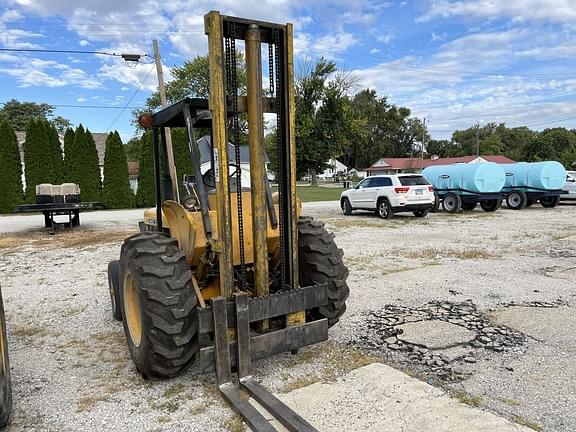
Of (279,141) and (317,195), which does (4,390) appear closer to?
(279,141)

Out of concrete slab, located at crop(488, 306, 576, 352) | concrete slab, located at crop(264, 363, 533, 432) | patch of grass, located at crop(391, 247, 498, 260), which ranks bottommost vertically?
concrete slab, located at crop(488, 306, 576, 352)

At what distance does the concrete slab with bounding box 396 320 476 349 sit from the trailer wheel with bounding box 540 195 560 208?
1945 centimetres

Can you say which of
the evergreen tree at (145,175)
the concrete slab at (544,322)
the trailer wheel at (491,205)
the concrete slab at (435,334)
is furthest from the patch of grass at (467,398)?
the evergreen tree at (145,175)

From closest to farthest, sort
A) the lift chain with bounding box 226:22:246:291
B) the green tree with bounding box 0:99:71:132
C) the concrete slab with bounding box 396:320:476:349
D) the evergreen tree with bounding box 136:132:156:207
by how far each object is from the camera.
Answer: the lift chain with bounding box 226:22:246:291 < the concrete slab with bounding box 396:320:476:349 < the evergreen tree with bounding box 136:132:156:207 < the green tree with bounding box 0:99:71:132

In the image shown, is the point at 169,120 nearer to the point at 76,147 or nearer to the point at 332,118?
the point at 76,147

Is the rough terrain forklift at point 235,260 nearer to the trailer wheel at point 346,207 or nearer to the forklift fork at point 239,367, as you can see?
the forklift fork at point 239,367

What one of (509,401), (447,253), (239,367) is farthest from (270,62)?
(447,253)

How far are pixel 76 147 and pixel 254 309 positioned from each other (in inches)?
927

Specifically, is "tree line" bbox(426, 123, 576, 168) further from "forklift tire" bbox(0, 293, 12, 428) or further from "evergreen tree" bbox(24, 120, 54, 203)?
"forklift tire" bbox(0, 293, 12, 428)

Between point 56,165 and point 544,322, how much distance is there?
2417 centimetres

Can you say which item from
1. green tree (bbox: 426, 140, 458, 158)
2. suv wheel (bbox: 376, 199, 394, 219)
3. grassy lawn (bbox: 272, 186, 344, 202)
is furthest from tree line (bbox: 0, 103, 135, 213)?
green tree (bbox: 426, 140, 458, 158)

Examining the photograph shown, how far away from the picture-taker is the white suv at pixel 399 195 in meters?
17.0

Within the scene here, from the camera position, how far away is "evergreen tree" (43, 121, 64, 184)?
23734mm

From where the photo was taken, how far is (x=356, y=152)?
90750 mm
